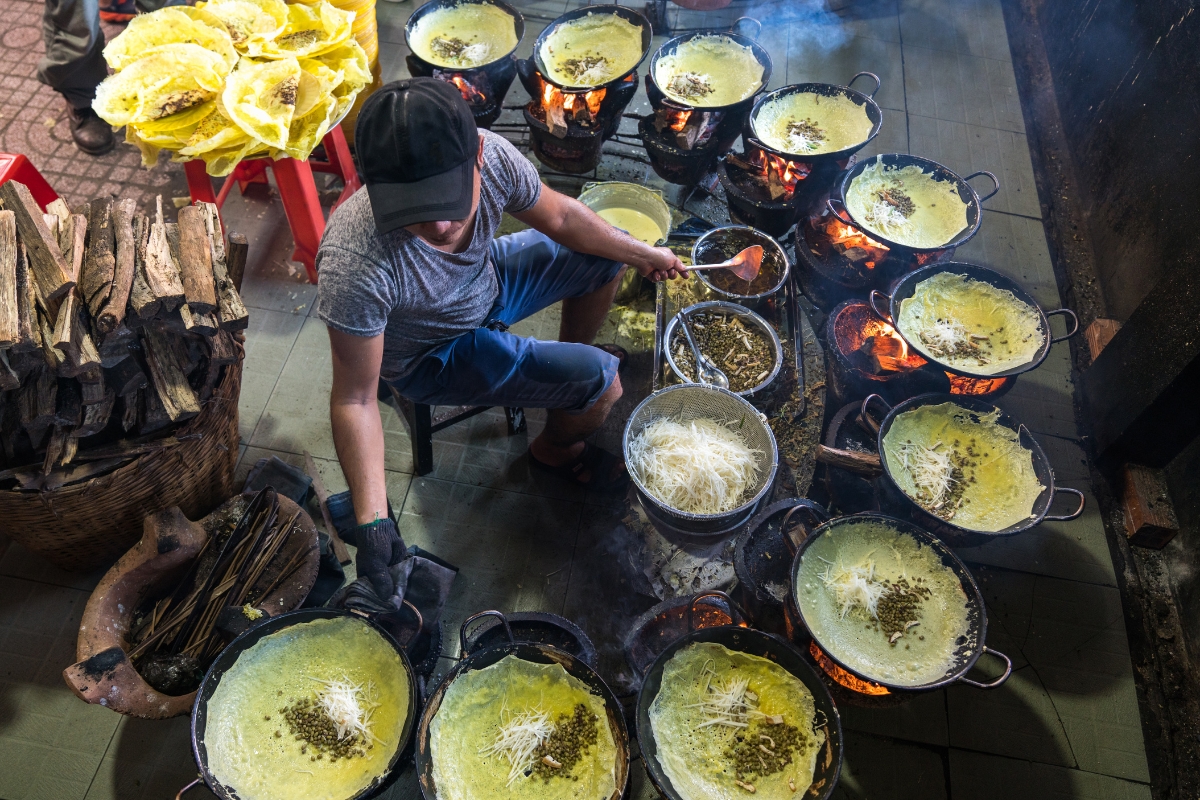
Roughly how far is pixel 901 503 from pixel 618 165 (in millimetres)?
3663

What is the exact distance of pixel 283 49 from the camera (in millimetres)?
4422

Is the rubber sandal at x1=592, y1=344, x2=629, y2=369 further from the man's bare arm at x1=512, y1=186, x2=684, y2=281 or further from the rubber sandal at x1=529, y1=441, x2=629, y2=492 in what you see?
the man's bare arm at x1=512, y1=186, x2=684, y2=281

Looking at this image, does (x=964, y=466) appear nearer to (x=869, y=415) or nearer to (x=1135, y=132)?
(x=869, y=415)

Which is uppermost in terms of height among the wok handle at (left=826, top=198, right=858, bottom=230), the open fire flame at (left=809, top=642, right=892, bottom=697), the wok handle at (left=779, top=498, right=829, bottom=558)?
the wok handle at (left=826, top=198, right=858, bottom=230)

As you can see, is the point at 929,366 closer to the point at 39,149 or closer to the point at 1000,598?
the point at 1000,598

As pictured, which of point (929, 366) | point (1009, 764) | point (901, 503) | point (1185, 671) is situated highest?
point (929, 366)

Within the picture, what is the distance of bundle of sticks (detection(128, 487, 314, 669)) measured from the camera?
3.50m

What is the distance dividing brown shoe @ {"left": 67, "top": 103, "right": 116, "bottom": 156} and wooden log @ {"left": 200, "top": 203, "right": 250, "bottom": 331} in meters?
3.04

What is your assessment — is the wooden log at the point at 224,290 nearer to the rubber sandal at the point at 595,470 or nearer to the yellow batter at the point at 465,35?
the rubber sandal at the point at 595,470

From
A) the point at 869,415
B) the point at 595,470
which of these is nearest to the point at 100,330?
the point at 595,470

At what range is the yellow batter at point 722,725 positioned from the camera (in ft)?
9.53

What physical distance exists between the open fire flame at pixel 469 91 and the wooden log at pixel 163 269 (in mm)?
2265

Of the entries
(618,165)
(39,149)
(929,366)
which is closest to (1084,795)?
(929,366)

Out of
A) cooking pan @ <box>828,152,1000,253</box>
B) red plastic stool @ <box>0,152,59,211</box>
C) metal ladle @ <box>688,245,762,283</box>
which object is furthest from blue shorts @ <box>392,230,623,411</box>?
red plastic stool @ <box>0,152,59,211</box>
